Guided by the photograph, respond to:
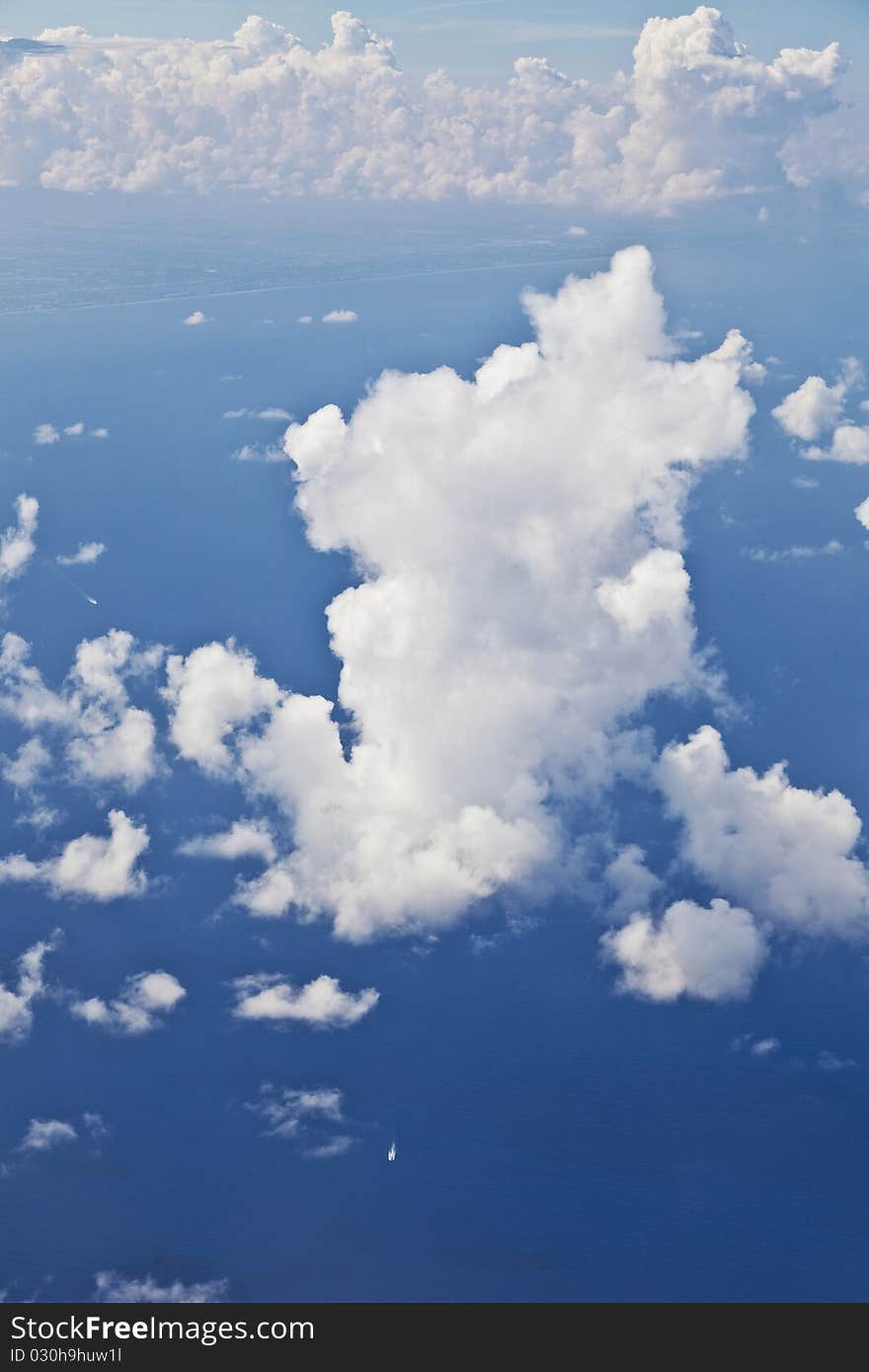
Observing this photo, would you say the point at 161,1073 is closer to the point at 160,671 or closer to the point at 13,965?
the point at 13,965

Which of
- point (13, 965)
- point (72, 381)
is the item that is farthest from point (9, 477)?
point (13, 965)

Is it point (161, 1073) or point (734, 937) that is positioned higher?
point (734, 937)

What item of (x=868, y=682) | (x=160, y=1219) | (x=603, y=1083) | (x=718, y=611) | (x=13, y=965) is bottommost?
(x=160, y=1219)

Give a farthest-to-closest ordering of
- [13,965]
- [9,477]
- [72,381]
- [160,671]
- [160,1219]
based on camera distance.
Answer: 1. [72,381]
2. [9,477]
3. [160,671]
4. [13,965]
5. [160,1219]

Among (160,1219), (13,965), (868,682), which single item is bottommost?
(160,1219)

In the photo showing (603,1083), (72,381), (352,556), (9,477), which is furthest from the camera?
(72,381)
